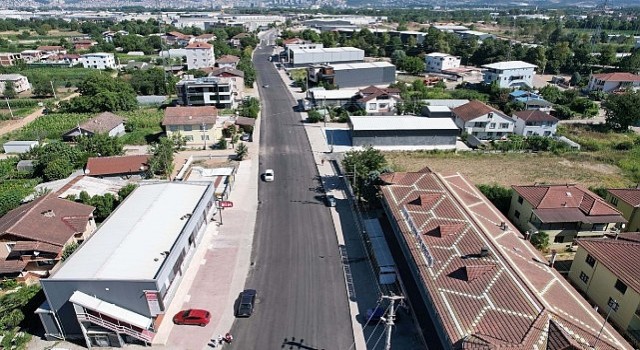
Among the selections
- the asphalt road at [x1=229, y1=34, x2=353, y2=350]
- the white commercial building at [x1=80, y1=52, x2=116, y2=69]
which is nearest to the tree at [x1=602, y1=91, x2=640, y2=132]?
the asphalt road at [x1=229, y1=34, x2=353, y2=350]

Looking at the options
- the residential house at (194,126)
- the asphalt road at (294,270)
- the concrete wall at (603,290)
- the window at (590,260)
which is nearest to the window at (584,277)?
the concrete wall at (603,290)

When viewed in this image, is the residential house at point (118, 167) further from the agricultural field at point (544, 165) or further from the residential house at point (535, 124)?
the residential house at point (535, 124)

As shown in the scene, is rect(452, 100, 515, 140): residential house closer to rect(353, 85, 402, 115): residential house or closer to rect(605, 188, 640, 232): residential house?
rect(353, 85, 402, 115): residential house

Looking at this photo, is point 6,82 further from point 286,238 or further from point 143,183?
point 286,238

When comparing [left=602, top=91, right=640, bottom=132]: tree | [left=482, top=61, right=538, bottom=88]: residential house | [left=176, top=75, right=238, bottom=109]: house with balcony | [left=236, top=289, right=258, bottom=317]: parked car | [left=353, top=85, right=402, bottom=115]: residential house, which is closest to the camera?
[left=236, top=289, right=258, bottom=317]: parked car

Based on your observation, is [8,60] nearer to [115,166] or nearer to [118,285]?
[115,166]

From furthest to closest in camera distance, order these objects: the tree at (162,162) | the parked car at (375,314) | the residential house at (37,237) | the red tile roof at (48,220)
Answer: the tree at (162,162)
the red tile roof at (48,220)
the residential house at (37,237)
the parked car at (375,314)
